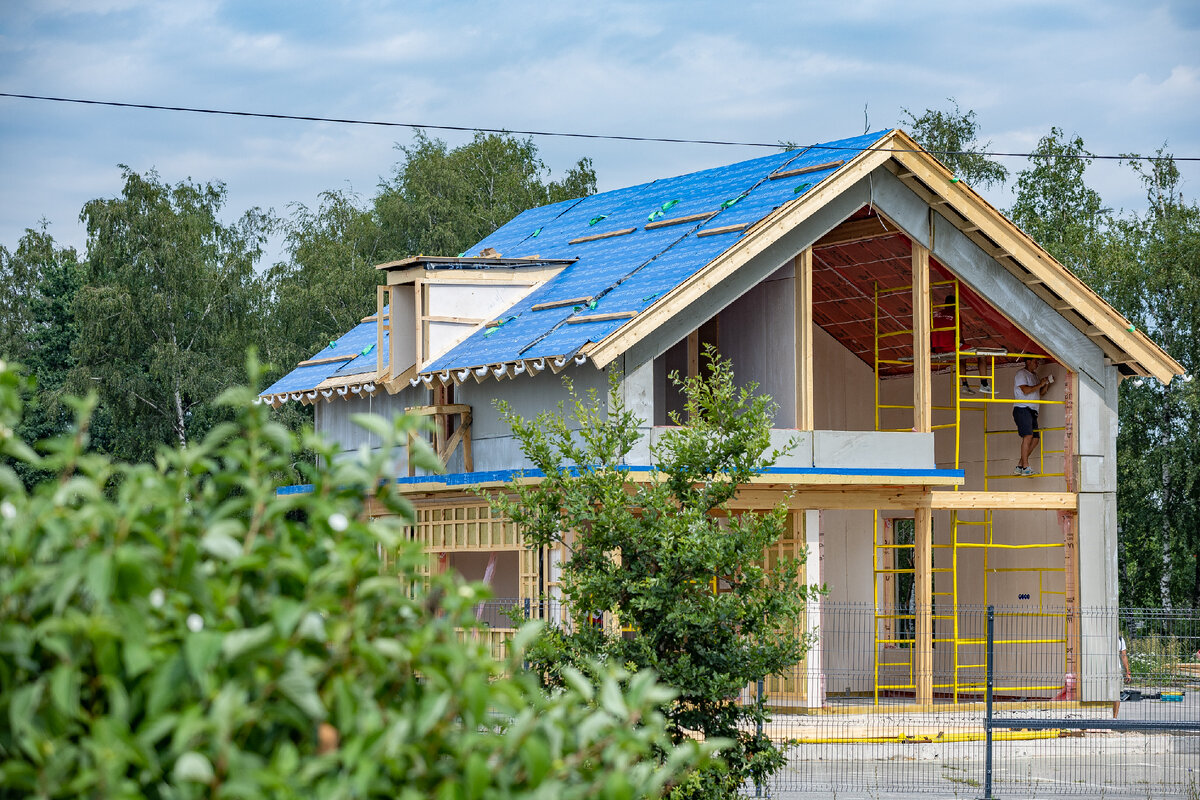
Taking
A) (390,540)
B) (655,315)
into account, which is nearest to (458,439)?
(655,315)

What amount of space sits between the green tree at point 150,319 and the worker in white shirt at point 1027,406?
79.5 feet

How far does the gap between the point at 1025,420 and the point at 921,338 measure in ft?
10.6

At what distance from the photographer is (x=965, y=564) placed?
2584 centimetres

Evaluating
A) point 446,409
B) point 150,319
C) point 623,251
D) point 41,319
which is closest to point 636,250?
point 623,251

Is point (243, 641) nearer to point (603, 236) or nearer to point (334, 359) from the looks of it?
point (603, 236)

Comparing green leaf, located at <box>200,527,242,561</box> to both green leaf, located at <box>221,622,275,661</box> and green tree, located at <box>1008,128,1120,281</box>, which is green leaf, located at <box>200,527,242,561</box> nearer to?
green leaf, located at <box>221,622,275,661</box>

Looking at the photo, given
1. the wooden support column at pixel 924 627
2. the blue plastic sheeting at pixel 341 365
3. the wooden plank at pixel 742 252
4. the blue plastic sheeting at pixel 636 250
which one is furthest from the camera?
the blue plastic sheeting at pixel 341 365

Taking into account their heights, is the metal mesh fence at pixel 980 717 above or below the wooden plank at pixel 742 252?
below

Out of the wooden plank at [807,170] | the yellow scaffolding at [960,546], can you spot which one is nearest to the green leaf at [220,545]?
the wooden plank at [807,170]

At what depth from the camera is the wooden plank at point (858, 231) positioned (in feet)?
70.0

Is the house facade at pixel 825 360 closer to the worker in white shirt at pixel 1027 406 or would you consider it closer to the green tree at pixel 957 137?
the worker in white shirt at pixel 1027 406

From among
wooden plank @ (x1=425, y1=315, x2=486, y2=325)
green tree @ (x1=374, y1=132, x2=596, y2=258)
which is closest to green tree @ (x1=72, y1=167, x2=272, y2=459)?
green tree @ (x1=374, y1=132, x2=596, y2=258)

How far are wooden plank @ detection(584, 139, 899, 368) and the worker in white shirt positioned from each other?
16.1ft

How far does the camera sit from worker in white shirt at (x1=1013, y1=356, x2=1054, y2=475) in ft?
75.5
